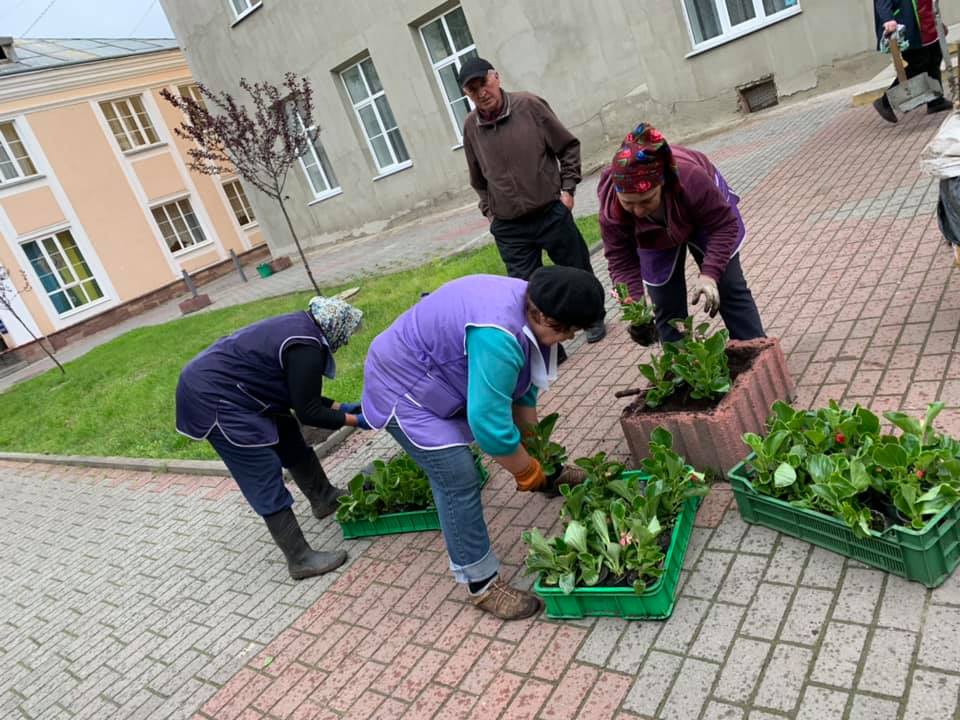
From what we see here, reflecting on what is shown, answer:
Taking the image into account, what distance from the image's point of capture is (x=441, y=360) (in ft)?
8.90

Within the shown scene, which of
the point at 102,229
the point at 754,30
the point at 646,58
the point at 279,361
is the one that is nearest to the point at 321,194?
the point at 102,229

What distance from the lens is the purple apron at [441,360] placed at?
2578 millimetres

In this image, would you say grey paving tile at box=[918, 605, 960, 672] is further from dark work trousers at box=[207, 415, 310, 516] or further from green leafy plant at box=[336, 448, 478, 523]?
dark work trousers at box=[207, 415, 310, 516]

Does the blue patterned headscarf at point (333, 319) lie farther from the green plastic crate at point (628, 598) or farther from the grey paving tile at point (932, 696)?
the grey paving tile at point (932, 696)

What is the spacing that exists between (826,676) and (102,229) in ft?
74.4

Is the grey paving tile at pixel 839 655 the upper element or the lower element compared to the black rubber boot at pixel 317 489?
lower

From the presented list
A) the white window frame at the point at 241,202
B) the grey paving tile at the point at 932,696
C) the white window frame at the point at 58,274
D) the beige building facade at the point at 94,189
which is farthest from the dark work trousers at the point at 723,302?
the white window frame at the point at 241,202

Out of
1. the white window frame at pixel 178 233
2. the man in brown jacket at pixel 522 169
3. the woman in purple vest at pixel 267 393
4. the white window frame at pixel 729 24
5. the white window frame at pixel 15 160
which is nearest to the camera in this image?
the woman in purple vest at pixel 267 393

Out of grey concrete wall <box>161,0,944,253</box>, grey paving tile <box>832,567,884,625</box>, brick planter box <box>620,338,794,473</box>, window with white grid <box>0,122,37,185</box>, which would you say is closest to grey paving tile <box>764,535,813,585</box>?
grey paving tile <box>832,567,884,625</box>

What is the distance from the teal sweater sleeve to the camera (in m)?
2.48

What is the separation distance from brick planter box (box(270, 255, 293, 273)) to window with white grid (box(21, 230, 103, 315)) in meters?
5.92

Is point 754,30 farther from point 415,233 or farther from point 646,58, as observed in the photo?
point 415,233

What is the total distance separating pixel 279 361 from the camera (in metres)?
3.53

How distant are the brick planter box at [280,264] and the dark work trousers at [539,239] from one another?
1462cm
